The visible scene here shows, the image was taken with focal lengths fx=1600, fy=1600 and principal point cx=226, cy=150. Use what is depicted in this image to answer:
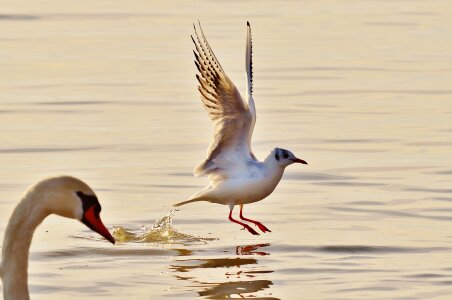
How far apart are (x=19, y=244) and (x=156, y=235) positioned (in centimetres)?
608

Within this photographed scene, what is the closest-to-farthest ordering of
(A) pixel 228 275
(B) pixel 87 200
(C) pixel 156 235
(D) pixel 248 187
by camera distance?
(B) pixel 87 200, (A) pixel 228 275, (C) pixel 156 235, (D) pixel 248 187

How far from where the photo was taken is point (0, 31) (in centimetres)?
2712

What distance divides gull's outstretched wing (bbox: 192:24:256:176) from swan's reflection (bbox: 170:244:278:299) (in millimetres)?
1789

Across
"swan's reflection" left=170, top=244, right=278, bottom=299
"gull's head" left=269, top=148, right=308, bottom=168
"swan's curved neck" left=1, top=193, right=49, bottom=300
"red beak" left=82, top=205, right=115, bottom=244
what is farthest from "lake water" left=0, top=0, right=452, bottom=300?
"swan's curved neck" left=1, top=193, right=49, bottom=300

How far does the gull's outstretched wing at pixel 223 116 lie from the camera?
578 inches

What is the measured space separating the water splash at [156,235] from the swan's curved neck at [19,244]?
19.2 feet

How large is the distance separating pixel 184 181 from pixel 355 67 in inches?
311

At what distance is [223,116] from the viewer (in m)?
14.8

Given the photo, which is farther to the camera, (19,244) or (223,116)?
(223,116)

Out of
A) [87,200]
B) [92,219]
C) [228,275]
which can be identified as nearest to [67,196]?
[87,200]

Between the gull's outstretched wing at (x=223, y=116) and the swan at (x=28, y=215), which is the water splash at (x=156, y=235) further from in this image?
the swan at (x=28, y=215)

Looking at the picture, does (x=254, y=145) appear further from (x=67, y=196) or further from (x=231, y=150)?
(x=67, y=196)

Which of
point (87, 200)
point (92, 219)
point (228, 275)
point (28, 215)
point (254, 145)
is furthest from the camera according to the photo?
point (254, 145)

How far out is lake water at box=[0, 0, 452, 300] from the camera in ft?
39.8
